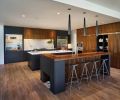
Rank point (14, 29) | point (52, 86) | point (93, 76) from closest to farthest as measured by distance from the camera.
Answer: point (52, 86), point (93, 76), point (14, 29)

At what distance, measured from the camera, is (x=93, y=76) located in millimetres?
4598

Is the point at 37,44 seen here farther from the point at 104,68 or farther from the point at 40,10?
the point at 104,68

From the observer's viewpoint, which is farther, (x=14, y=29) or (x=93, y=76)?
(x=14, y=29)

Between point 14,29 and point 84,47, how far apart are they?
531 cm

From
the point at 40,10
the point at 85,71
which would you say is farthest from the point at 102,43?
the point at 40,10

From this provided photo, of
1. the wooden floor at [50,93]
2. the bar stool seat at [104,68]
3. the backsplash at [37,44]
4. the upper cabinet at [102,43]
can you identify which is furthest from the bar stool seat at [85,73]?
the backsplash at [37,44]

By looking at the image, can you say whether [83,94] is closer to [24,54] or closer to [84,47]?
[84,47]

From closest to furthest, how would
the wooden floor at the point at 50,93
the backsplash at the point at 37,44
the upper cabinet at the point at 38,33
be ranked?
1. the wooden floor at the point at 50,93
2. the upper cabinet at the point at 38,33
3. the backsplash at the point at 37,44

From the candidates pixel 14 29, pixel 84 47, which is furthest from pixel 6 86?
pixel 84 47

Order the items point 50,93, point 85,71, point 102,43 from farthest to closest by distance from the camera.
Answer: point 102,43
point 85,71
point 50,93

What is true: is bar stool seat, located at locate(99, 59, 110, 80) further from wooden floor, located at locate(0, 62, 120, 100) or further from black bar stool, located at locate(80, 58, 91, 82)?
wooden floor, located at locate(0, 62, 120, 100)

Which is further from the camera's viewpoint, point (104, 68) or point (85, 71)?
point (104, 68)

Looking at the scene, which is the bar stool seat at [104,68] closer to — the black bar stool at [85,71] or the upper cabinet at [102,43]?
the black bar stool at [85,71]

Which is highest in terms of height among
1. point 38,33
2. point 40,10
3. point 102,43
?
point 40,10
